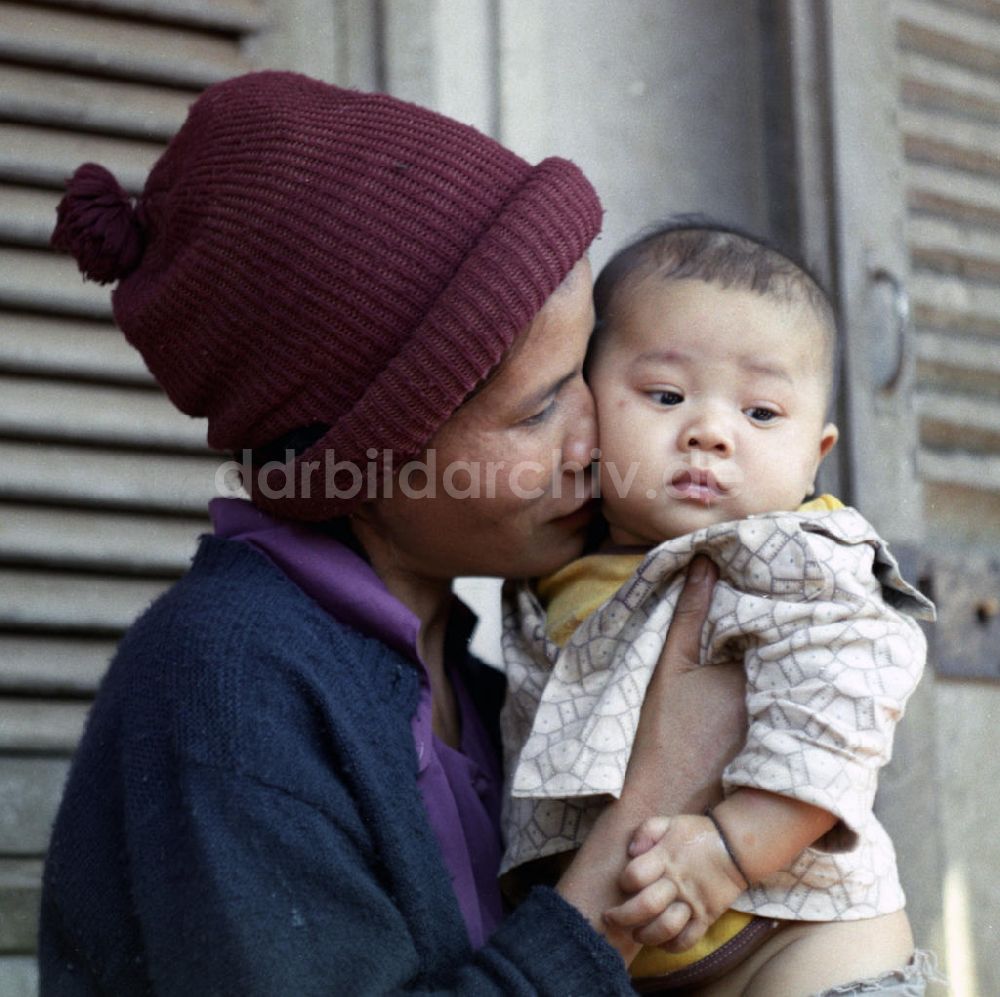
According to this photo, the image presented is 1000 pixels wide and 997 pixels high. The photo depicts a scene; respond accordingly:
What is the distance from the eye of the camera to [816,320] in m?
1.91

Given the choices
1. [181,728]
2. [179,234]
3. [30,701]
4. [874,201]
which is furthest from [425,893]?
[874,201]

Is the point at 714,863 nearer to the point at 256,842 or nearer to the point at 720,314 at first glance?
the point at 256,842

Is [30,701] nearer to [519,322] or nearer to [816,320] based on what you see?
[519,322]

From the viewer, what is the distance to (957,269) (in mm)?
2973

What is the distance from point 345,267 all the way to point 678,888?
81 cm

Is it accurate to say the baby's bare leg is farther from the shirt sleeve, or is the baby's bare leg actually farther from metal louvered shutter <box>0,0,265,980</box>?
metal louvered shutter <box>0,0,265,980</box>

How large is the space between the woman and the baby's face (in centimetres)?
7

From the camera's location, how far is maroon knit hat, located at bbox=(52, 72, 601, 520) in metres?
1.72

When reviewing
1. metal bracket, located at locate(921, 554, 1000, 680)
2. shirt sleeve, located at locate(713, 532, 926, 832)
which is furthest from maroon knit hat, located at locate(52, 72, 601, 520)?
metal bracket, located at locate(921, 554, 1000, 680)

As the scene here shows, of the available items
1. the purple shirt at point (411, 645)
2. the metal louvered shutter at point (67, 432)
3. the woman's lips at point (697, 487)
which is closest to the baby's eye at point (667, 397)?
the woman's lips at point (697, 487)

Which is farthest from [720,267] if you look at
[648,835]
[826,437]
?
[648,835]

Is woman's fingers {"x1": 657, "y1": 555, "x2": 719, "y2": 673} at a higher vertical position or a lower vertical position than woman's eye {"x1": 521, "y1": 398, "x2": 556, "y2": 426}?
lower

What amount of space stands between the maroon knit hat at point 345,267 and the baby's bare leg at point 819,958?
727mm

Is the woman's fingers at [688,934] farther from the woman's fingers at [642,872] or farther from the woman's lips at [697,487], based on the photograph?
the woman's lips at [697,487]
